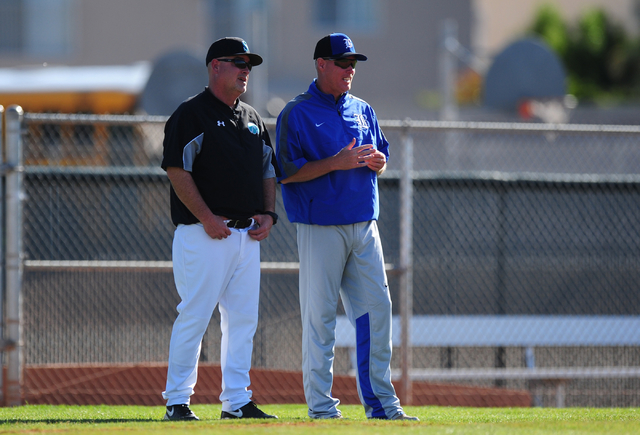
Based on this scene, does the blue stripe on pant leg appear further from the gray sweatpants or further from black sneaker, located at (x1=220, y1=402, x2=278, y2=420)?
black sneaker, located at (x1=220, y1=402, x2=278, y2=420)

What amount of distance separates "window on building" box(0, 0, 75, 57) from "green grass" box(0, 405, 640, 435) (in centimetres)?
2356

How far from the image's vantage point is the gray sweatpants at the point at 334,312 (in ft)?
15.8

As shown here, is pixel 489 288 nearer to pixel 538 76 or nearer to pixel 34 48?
pixel 538 76

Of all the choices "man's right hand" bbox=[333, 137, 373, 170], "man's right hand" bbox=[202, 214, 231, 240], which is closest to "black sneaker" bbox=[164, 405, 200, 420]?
"man's right hand" bbox=[202, 214, 231, 240]

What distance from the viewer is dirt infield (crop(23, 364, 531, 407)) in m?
6.32

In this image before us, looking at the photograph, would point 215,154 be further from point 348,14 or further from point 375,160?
point 348,14

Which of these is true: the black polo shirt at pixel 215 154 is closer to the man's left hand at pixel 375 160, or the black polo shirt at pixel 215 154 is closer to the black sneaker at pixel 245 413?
the man's left hand at pixel 375 160

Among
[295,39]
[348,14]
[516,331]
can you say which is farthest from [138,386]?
[348,14]

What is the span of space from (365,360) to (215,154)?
4.95ft

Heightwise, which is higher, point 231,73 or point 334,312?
point 231,73

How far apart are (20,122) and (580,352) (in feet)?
18.5

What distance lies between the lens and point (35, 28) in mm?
27312

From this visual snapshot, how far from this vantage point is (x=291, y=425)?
425 centimetres

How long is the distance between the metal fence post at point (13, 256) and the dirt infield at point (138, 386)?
358mm
